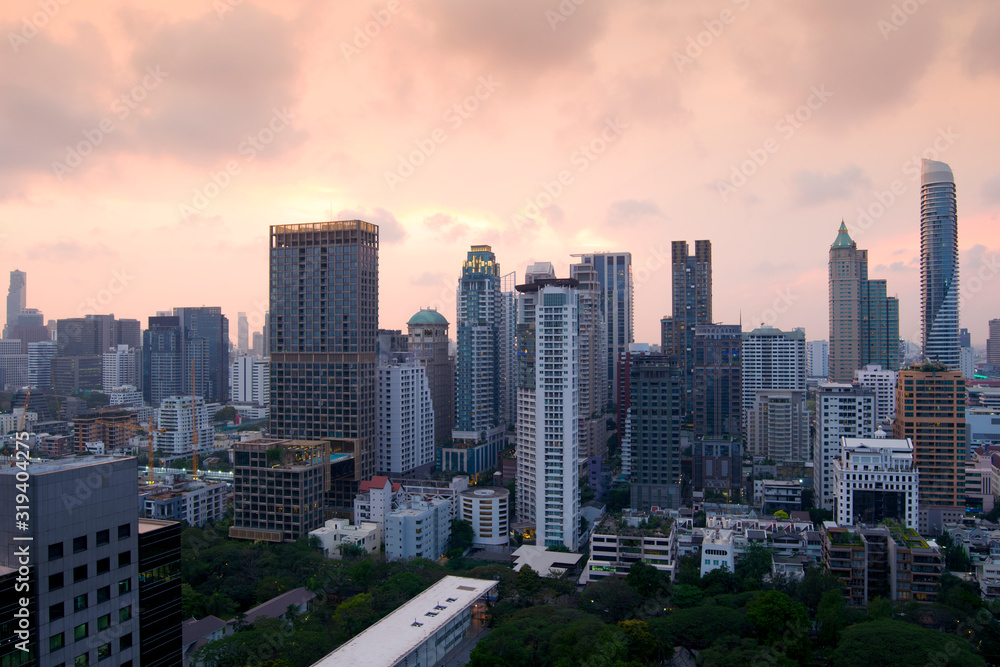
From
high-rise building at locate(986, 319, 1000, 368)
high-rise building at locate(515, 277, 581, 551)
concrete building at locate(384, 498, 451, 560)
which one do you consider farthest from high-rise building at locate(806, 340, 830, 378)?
concrete building at locate(384, 498, 451, 560)

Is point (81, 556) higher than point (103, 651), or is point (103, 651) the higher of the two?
point (81, 556)

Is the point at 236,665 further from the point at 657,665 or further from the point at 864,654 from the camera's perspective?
the point at 864,654

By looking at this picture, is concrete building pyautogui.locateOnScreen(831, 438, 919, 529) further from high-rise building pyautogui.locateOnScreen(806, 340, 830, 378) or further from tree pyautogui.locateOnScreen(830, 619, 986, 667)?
high-rise building pyautogui.locateOnScreen(806, 340, 830, 378)

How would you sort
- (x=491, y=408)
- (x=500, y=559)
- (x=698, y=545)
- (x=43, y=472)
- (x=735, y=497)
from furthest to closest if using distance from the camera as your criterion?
(x=491, y=408) < (x=735, y=497) < (x=500, y=559) < (x=698, y=545) < (x=43, y=472)

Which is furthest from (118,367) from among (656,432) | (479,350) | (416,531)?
(656,432)

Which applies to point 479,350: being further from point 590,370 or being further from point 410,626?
point 410,626

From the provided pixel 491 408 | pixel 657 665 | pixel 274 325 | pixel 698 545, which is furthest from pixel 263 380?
pixel 657 665
